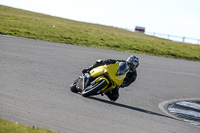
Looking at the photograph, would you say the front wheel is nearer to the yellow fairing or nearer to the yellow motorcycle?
the yellow motorcycle

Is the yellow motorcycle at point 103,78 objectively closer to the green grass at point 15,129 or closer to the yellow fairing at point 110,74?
the yellow fairing at point 110,74

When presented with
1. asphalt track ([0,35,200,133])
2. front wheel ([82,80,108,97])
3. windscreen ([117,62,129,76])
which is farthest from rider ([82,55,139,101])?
front wheel ([82,80,108,97])

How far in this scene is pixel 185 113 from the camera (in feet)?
33.7

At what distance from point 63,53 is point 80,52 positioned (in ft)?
5.02

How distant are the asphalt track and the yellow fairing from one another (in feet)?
1.62

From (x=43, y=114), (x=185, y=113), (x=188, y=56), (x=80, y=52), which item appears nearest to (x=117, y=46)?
(x=188, y=56)

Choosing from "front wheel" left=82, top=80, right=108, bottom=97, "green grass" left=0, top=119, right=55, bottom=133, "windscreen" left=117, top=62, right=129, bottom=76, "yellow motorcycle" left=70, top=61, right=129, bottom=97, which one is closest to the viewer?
"green grass" left=0, top=119, right=55, bottom=133

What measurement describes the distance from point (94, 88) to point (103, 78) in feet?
1.17

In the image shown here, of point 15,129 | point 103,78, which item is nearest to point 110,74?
point 103,78

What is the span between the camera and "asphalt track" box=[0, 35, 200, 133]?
641 cm

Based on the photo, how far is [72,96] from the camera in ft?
30.1

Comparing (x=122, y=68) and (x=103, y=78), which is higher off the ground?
(x=122, y=68)

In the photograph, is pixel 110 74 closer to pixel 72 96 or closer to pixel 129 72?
pixel 129 72

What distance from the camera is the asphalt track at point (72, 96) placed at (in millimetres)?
6410
